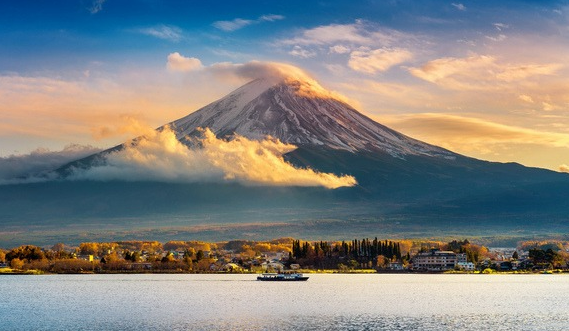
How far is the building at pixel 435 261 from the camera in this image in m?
168

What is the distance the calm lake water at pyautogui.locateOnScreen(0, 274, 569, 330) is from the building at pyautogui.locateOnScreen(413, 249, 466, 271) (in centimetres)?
6230

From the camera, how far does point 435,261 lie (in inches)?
6629

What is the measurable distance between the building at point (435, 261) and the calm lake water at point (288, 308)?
204ft

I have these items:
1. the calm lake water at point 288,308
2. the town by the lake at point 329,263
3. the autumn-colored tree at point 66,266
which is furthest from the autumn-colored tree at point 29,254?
the calm lake water at point 288,308

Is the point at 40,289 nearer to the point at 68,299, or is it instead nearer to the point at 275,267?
the point at 68,299

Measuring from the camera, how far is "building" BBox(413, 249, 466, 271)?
16750 cm

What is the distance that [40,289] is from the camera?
347ft

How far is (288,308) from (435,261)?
98143mm

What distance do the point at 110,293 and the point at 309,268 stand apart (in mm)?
72996

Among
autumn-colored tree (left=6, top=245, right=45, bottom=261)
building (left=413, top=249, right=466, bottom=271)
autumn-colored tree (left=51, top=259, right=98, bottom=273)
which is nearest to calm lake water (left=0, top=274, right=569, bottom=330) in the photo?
building (left=413, top=249, right=466, bottom=271)

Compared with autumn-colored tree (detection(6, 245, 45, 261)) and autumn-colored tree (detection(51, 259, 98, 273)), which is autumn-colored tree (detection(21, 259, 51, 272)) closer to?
autumn-colored tree (detection(6, 245, 45, 261))

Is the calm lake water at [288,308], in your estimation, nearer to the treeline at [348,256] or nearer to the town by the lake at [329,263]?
the treeline at [348,256]

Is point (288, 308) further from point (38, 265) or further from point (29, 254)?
point (29, 254)

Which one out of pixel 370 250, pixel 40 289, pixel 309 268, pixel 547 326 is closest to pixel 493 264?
pixel 370 250
